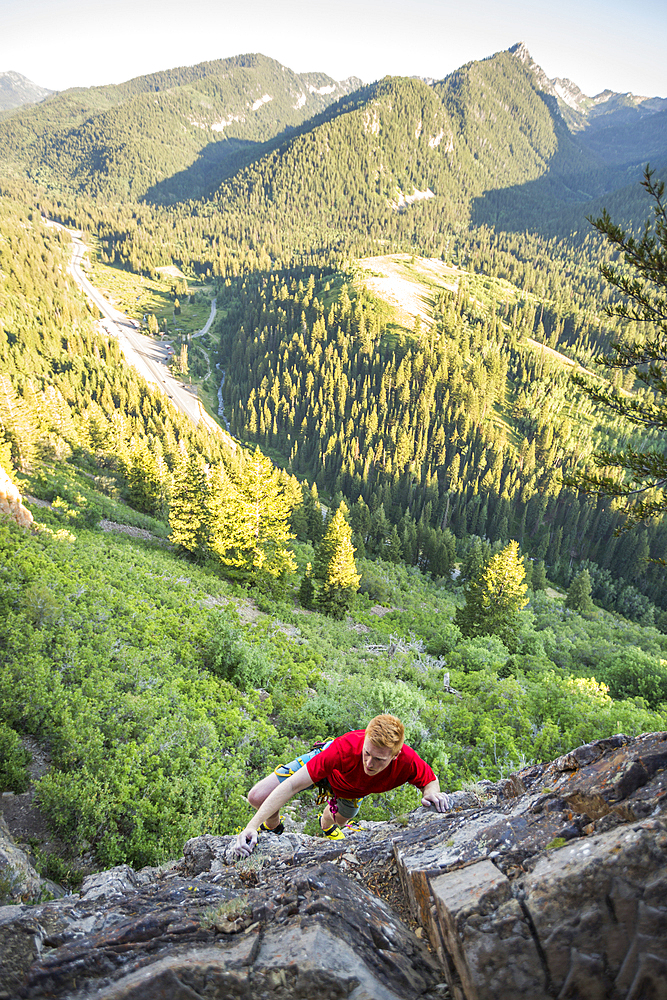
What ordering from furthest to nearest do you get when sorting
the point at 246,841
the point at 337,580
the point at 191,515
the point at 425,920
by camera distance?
1. the point at 191,515
2. the point at 337,580
3. the point at 246,841
4. the point at 425,920

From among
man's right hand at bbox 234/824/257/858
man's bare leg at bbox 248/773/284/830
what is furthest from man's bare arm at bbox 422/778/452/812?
man's right hand at bbox 234/824/257/858

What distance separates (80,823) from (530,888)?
22.1 feet

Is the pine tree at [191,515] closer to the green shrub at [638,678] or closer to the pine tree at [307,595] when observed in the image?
the pine tree at [307,595]

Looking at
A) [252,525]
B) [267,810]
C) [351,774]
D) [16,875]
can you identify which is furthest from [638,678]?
[16,875]

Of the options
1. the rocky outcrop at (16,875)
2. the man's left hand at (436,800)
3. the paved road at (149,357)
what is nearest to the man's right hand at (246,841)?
the man's left hand at (436,800)

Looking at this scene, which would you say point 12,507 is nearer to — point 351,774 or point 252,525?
point 252,525

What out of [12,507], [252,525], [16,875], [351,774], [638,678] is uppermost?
[351,774]

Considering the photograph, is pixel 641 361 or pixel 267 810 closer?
pixel 267 810

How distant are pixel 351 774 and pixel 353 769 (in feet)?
0.26

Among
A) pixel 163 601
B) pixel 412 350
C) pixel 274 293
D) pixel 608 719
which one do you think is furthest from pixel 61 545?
pixel 274 293

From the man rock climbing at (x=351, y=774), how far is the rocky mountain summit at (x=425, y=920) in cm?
56

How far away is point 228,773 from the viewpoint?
909cm

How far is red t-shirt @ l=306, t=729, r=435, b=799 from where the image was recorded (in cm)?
521

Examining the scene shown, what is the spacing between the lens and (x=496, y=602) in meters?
30.6
